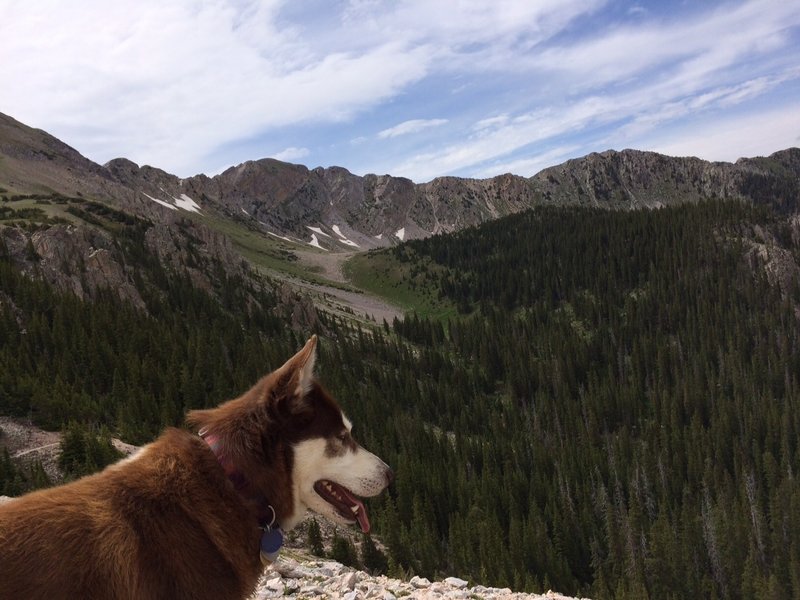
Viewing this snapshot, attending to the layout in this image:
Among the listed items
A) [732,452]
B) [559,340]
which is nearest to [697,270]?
[559,340]

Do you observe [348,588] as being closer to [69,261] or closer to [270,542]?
[270,542]

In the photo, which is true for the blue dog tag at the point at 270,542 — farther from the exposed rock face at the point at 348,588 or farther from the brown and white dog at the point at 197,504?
the exposed rock face at the point at 348,588

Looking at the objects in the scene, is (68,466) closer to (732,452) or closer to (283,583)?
(283,583)

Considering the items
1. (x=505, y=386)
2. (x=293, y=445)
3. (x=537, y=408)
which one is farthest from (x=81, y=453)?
(x=505, y=386)

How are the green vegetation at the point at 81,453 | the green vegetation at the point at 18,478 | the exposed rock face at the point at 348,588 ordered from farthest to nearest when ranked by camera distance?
1. the green vegetation at the point at 81,453
2. the green vegetation at the point at 18,478
3. the exposed rock face at the point at 348,588

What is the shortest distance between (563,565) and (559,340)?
95764 mm

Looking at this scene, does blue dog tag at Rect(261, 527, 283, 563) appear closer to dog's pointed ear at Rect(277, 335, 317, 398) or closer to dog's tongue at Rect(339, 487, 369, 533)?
dog's tongue at Rect(339, 487, 369, 533)

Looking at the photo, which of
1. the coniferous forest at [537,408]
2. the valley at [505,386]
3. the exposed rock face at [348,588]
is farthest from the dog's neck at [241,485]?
the coniferous forest at [537,408]

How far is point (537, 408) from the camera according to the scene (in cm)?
13512

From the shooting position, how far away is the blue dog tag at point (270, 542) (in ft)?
15.2

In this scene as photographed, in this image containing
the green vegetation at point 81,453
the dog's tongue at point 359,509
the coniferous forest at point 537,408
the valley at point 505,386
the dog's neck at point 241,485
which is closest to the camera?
the dog's neck at point 241,485

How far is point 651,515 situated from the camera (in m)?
93.1

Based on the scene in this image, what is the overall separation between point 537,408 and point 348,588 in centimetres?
12934

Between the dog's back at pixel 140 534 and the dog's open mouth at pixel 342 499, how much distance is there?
0.77m
